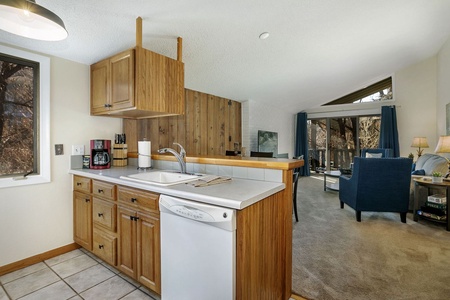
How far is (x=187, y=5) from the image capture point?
1.77m

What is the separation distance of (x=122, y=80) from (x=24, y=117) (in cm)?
105

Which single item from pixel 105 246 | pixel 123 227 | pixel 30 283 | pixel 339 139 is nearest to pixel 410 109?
pixel 339 139

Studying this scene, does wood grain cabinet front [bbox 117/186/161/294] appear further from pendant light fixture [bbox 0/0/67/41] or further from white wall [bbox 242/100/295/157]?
white wall [bbox 242/100/295/157]

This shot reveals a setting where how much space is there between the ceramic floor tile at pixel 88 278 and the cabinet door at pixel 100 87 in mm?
1529

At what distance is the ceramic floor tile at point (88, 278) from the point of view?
5.66 ft

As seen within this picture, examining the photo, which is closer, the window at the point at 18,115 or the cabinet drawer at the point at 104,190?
the cabinet drawer at the point at 104,190

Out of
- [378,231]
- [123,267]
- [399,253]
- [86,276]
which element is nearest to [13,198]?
[86,276]

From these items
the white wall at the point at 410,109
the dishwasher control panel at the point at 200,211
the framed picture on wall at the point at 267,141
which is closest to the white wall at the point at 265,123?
the white wall at the point at 410,109

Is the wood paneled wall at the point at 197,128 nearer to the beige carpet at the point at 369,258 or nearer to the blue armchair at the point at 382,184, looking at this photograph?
the beige carpet at the point at 369,258

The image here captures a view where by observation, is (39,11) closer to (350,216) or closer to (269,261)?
(269,261)

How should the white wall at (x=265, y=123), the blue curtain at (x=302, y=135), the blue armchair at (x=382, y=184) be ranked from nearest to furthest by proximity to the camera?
the blue armchair at (x=382, y=184)
the white wall at (x=265, y=123)
the blue curtain at (x=302, y=135)

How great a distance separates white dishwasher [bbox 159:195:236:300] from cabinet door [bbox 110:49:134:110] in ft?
3.54

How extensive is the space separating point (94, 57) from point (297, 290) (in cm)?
289

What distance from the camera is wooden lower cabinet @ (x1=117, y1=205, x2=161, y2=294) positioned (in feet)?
4.77
